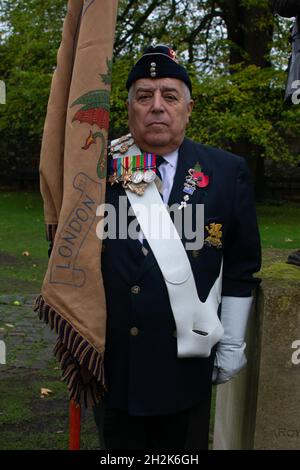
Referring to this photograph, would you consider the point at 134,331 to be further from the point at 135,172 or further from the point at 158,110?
the point at 158,110

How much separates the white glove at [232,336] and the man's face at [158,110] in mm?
663

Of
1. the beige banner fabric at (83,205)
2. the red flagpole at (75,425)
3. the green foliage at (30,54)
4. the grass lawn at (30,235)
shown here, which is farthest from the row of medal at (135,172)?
the green foliage at (30,54)

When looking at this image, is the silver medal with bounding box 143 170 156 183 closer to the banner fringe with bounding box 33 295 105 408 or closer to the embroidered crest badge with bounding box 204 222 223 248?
the embroidered crest badge with bounding box 204 222 223 248

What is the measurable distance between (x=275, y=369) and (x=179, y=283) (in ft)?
2.43

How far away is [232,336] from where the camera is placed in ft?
8.45

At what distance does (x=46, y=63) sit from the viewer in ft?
47.6

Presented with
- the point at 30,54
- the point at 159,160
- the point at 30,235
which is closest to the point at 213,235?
the point at 159,160

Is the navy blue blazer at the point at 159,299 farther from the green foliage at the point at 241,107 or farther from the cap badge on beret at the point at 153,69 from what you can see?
the green foliage at the point at 241,107

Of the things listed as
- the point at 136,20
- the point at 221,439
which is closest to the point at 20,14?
the point at 136,20

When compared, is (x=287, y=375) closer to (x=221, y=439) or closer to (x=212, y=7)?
(x=221, y=439)

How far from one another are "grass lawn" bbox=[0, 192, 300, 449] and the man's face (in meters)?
1.01

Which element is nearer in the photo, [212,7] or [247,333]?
[247,333]

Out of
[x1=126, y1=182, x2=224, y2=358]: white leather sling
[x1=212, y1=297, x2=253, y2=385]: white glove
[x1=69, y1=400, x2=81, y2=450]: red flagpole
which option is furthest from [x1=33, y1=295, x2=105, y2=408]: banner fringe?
[x1=212, y1=297, x2=253, y2=385]: white glove
